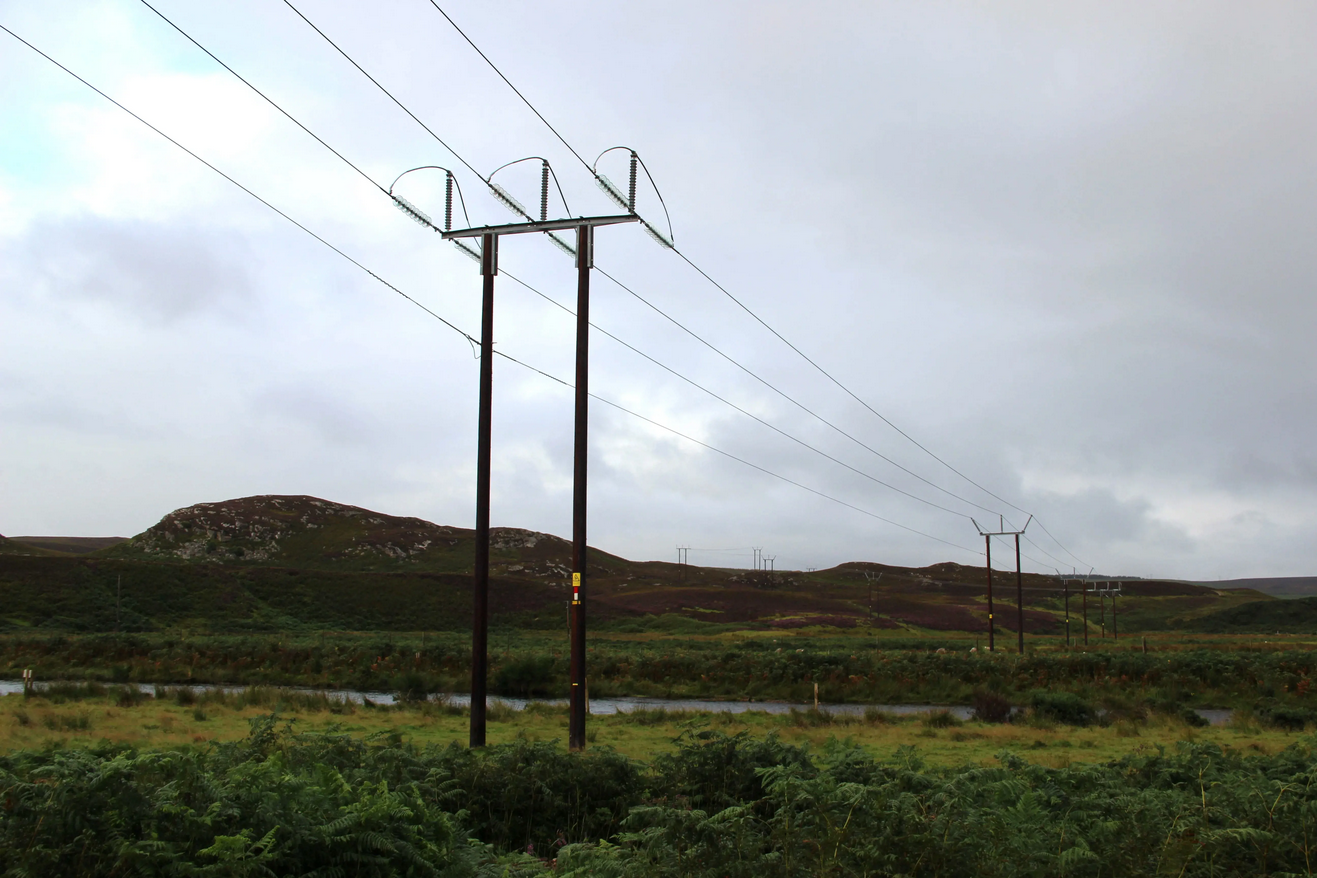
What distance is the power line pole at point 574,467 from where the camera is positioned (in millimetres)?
19484

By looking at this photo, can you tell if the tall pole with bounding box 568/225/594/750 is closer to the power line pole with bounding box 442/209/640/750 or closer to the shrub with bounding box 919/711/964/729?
the power line pole with bounding box 442/209/640/750

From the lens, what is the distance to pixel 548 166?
21.7 meters

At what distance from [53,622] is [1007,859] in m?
95.8

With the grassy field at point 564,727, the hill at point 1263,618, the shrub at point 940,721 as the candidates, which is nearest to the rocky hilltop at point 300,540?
the hill at point 1263,618

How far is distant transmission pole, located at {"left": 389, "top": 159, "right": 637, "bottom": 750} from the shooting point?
1948 cm

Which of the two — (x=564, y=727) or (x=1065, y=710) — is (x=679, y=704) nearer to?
(x=564, y=727)

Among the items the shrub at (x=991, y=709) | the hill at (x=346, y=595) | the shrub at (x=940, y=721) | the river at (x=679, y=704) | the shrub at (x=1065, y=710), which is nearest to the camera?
the shrub at (x=940, y=721)

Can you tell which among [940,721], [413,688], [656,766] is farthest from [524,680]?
[656,766]

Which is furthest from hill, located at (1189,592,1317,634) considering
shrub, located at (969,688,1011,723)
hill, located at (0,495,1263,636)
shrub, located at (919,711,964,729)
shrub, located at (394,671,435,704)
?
shrub, located at (394,671,435,704)

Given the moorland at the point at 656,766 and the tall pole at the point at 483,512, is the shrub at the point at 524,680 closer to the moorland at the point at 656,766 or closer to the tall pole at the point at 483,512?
the moorland at the point at 656,766

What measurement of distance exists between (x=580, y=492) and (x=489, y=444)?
2.32 metres

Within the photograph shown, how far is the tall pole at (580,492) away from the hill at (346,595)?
7961cm

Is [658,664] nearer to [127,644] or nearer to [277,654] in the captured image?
[277,654]

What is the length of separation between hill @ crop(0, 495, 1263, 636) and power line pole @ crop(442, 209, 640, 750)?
257ft
